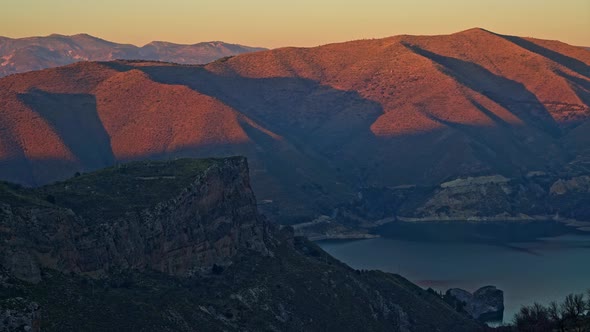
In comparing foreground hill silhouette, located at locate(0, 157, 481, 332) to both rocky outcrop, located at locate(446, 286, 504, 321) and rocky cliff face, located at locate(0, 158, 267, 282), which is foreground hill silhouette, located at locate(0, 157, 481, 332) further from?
rocky outcrop, located at locate(446, 286, 504, 321)

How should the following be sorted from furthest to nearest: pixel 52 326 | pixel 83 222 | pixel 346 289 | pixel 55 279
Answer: pixel 346 289 < pixel 83 222 < pixel 55 279 < pixel 52 326

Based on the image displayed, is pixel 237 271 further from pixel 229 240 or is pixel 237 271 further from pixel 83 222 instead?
pixel 83 222

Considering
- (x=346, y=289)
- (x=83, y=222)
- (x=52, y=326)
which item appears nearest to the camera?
(x=52, y=326)

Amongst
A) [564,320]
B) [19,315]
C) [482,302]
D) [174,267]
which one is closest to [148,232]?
[174,267]

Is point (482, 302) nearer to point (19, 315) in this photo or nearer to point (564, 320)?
point (564, 320)

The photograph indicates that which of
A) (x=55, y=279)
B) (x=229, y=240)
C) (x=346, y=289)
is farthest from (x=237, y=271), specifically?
(x=55, y=279)

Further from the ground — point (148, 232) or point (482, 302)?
point (148, 232)

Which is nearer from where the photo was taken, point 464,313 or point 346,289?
point 346,289
